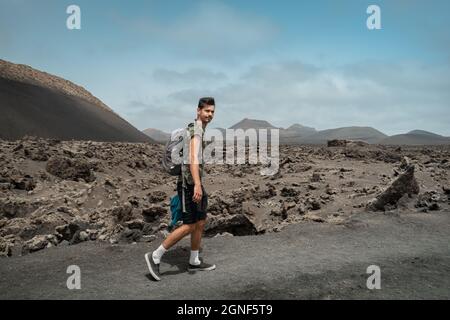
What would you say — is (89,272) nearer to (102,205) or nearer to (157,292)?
(157,292)

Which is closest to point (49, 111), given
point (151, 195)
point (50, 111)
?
point (50, 111)

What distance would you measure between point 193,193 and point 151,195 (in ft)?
21.7

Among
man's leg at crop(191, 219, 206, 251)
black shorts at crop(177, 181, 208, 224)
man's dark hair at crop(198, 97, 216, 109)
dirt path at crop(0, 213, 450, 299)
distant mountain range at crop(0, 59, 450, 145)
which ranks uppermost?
distant mountain range at crop(0, 59, 450, 145)

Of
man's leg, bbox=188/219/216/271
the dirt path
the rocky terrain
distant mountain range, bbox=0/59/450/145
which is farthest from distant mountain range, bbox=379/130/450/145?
man's leg, bbox=188/219/216/271

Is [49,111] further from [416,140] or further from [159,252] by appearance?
[416,140]

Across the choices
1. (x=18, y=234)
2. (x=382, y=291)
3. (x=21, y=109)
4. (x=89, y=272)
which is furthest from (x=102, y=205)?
(x=21, y=109)

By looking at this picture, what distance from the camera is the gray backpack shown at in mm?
4016

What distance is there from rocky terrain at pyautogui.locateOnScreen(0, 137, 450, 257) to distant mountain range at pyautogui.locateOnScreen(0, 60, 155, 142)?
14799mm

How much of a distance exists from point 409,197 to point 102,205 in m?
7.04

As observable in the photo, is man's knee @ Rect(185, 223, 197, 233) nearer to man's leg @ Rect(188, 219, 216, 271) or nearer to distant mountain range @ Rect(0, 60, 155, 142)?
man's leg @ Rect(188, 219, 216, 271)

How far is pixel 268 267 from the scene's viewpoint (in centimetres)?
418

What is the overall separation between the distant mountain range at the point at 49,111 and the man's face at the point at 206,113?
80.7 feet

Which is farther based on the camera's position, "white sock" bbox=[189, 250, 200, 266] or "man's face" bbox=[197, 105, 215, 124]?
"white sock" bbox=[189, 250, 200, 266]

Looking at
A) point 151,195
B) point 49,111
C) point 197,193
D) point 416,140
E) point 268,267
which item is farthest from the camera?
point 416,140
